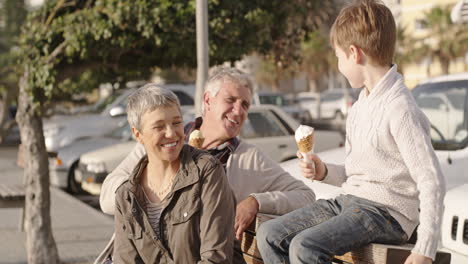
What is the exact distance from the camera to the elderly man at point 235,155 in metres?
3.60

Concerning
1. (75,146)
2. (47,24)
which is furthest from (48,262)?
(75,146)

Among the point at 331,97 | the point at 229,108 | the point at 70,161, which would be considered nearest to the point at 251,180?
the point at 229,108

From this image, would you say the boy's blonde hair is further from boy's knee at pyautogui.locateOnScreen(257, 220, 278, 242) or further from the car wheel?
the car wheel

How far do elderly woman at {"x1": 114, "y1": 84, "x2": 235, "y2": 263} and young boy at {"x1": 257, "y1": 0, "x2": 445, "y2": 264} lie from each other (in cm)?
26

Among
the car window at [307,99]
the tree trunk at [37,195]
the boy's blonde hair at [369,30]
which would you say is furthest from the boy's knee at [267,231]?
the car window at [307,99]

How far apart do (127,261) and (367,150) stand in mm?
1045

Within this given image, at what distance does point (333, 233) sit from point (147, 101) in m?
0.89

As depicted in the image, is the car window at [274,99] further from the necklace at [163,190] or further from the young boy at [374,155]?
the young boy at [374,155]

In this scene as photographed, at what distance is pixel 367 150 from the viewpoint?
2.77 metres

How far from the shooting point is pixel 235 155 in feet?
11.9

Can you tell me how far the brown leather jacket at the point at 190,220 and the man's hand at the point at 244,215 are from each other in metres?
0.31

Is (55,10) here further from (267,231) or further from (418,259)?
(418,259)

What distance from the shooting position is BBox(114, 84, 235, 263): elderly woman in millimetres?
2883

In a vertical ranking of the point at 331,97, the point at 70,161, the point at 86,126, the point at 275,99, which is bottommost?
the point at 331,97
